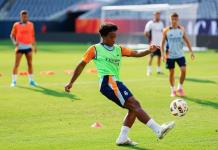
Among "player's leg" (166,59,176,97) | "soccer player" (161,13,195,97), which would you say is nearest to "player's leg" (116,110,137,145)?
"player's leg" (166,59,176,97)

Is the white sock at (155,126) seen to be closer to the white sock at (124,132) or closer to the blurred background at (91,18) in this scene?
the white sock at (124,132)

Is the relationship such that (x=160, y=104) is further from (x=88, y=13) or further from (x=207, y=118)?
(x=88, y=13)

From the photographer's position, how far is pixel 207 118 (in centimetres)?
1343

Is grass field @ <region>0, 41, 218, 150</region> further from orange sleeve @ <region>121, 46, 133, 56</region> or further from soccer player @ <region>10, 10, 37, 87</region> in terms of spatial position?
orange sleeve @ <region>121, 46, 133, 56</region>

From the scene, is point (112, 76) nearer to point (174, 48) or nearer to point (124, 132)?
point (124, 132)

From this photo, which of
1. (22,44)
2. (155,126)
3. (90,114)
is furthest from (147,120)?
(22,44)

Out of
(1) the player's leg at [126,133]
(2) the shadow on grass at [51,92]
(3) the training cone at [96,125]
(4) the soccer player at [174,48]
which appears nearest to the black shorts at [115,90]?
(1) the player's leg at [126,133]

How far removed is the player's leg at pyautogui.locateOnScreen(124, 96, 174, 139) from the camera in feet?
33.9

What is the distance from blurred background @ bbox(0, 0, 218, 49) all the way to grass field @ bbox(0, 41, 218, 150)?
18.1 m

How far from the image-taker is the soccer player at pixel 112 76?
10445 mm

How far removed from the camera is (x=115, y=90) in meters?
10.6

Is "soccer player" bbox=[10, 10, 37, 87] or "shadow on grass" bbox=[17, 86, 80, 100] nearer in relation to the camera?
"shadow on grass" bbox=[17, 86, 80, 100]

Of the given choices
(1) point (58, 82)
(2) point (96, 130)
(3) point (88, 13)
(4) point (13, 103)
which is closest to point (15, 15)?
(3) point (88, 13)

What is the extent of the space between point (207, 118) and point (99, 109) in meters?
2.77
